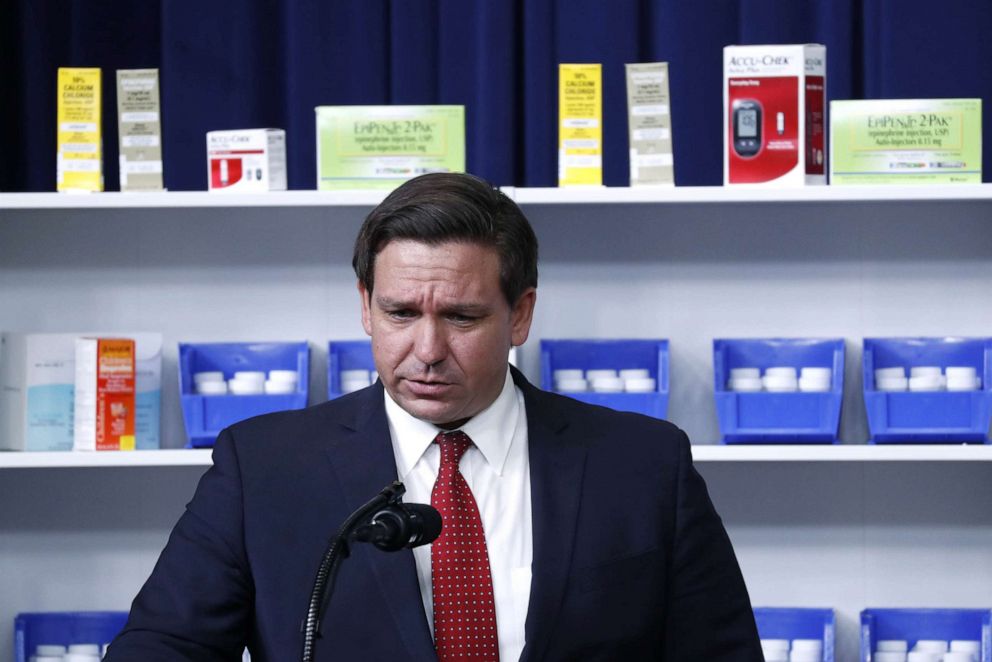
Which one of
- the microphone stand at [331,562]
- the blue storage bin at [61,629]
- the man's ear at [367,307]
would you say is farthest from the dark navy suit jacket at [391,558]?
the blue storage bin at [61,629]

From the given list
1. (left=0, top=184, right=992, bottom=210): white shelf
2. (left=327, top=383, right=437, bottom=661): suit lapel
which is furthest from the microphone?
(left=0, top=184, right=992, bottom=210): white shelf

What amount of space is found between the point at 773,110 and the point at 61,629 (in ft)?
5.85

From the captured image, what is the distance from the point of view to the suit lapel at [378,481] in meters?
1.49

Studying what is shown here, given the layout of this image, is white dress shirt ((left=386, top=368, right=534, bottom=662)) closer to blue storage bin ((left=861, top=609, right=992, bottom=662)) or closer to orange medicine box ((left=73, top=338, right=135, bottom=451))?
orange medicine box ((left=73, top=338, right=135, bottom=451))

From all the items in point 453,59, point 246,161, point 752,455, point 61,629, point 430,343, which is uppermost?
point 453,59

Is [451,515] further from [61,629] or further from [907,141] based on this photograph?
[61,629]

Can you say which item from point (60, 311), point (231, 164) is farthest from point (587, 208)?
point (60, 311)

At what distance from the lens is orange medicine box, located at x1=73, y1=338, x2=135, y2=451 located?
8.54 ft

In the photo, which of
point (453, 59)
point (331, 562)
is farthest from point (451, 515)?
point (453, 59)

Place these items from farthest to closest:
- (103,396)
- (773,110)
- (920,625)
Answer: (920,625)
(103,396)
(773,110)

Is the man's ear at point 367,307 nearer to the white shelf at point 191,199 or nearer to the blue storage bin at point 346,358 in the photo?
the white shelf at point 191,199

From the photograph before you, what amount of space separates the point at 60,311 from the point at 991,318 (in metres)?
1.95

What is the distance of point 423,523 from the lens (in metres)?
1.13

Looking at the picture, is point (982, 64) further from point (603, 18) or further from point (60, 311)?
point (60, 311)
